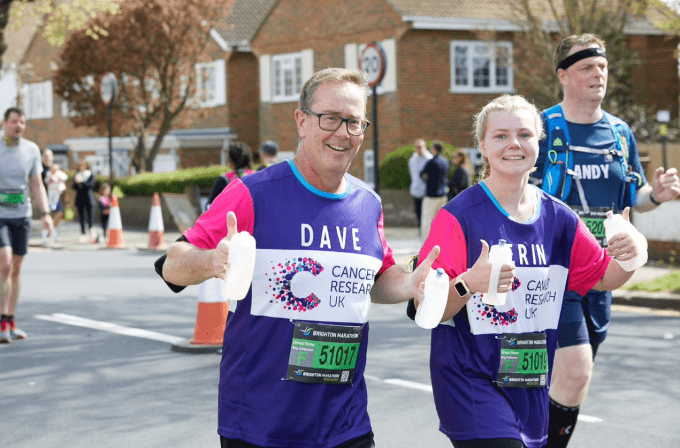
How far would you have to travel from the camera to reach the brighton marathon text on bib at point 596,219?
17.9ft

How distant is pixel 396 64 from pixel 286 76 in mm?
6563

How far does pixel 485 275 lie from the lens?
349cm

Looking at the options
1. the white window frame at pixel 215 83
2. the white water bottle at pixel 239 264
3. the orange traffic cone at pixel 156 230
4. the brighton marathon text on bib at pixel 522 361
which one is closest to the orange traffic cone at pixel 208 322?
the brighton marathon text on bib at pixel 522 361

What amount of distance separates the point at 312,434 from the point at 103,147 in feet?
151

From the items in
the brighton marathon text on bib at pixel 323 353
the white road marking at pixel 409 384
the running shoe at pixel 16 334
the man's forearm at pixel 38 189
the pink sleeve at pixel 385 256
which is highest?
the man's forearm at pixel 38 189

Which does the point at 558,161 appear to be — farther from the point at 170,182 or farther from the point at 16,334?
the point at 170,182

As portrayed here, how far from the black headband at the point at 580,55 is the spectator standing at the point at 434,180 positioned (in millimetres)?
14113

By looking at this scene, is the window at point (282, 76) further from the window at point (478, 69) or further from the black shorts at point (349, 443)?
the black shorts at point (349, 443)

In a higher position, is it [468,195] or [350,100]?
[350,100]

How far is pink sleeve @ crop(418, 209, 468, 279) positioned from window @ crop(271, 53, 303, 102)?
32869 mm

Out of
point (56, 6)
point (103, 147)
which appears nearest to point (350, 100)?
point (56, 6)

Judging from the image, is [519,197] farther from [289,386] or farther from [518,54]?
[518,54]

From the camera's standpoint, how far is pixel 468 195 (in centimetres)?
398

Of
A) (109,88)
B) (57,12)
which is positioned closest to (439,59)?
(109,88)
